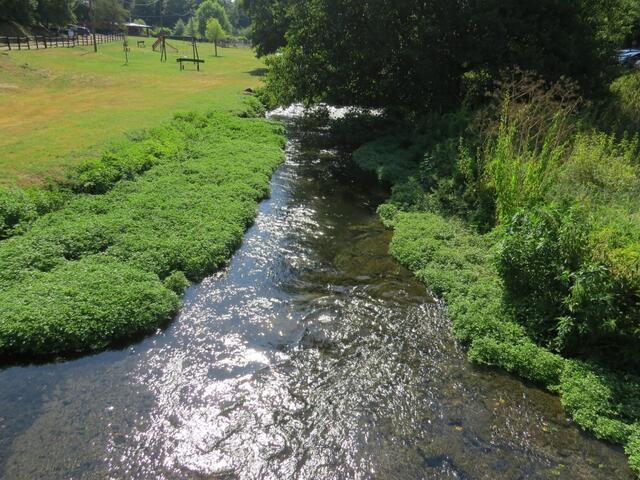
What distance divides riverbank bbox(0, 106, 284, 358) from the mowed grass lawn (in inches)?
67.4

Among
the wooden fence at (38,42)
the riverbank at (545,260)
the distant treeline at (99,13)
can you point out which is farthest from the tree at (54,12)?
the riverbank at (545,260)

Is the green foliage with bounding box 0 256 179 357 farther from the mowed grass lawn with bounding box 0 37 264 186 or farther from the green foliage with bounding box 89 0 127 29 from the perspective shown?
the green foliage with bounding box 89 0 127 29

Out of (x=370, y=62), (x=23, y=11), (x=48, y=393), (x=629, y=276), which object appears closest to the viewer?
(x=48, y=393)

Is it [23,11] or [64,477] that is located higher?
[23,11]

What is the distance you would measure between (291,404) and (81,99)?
28605mm

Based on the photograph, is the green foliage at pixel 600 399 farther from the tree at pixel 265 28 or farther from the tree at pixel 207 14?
the tree at pixel 207 14

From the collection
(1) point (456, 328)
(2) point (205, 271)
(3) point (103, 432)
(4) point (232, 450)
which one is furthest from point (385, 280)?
(3) point (103, 432)

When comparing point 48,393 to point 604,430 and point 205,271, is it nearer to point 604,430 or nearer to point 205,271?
point 205,271

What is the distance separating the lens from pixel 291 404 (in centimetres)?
814

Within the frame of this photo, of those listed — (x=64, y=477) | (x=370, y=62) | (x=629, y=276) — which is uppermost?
(x=370, y=62)

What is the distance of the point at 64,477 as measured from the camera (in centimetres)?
667

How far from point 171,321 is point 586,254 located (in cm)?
851

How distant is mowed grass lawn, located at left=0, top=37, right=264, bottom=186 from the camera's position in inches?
684

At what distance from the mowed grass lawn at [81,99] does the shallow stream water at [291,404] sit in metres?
8.81
